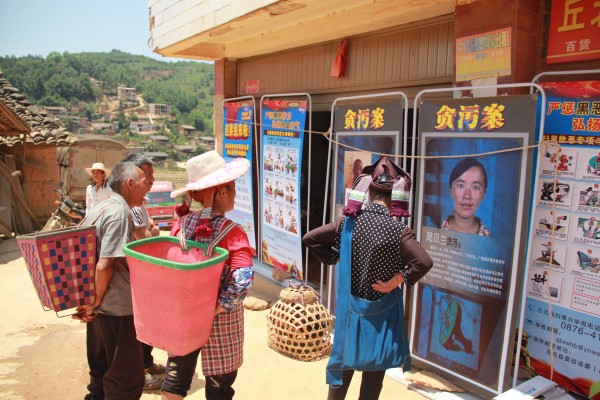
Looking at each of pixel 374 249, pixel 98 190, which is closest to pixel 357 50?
pixel 374 249

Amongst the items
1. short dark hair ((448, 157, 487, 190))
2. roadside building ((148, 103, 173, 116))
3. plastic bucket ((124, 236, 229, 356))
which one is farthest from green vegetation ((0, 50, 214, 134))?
plastic bucket ((124, 236, 229, 356))

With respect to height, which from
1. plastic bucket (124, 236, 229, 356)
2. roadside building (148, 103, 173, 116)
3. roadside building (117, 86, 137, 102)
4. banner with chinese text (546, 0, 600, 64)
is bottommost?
plastic bucket (124, 236, 229, 356)

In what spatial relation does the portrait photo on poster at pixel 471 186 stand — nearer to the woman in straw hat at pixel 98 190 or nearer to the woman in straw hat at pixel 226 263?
the woman in straw hat at pixel 226 263

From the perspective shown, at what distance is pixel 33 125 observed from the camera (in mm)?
12719

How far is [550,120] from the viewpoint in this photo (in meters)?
2.91

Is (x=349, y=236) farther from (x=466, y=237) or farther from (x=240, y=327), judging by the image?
(x=466, y=237)

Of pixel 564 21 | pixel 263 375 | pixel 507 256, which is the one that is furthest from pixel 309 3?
pixel 263 375

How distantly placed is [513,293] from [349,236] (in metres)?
1.19

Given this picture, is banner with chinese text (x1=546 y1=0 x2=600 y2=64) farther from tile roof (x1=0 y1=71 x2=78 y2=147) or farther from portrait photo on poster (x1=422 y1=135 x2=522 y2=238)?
tile roof (x1=0 y1=71 x2=78 y2=147)

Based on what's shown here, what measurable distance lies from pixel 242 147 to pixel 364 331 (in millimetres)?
3894

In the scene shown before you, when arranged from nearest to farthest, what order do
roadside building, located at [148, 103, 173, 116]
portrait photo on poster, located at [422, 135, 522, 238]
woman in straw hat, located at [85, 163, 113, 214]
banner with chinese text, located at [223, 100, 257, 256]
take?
portrait photo on poster, located at [422, 135, 522, 238] → banner with chinese text, located at [223, 100, 257, 256] → woman in straw hat, located at [85, 163, 113, 214] → roadside building, located at [148, 103, 173, 116]

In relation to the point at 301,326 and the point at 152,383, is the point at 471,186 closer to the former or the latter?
the point at 301,326

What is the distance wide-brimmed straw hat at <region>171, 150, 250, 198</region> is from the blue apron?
68 centimetres

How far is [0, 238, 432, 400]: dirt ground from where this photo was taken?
3504mm
